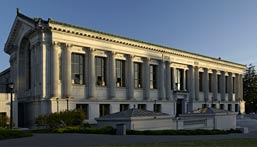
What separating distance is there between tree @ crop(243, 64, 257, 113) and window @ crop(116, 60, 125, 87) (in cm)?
5099

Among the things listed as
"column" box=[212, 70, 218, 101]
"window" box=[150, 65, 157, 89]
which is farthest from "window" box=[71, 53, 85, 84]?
"column" box=[212, 70, 218, 101]

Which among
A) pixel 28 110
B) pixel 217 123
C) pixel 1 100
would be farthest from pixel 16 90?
pixel 217 123

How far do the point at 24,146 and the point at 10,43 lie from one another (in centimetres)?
3707

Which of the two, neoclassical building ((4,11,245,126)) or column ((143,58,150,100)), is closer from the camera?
neoclassical building ((4,11,245,126))

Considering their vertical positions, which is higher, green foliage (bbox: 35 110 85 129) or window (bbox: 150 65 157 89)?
window (bbox: 150 65 157 89)

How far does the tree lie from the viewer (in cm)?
9067

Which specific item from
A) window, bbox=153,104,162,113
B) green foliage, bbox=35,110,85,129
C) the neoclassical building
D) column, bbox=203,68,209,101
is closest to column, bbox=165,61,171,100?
the neoclassical building

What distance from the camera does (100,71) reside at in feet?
154

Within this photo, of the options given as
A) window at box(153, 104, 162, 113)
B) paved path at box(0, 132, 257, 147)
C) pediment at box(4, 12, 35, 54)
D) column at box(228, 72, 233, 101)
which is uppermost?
pediment at box(4, 12, 35, 54)

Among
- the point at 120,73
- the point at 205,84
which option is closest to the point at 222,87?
the point at 205,84

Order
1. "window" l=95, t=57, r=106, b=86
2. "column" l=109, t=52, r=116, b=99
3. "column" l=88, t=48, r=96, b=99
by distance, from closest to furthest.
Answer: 1. "column" l=88, t=48, r=96, b=99
2. "window" l=95, t=57, r=106, b=86
3. "column" l=109, t=52, r=116, b=99

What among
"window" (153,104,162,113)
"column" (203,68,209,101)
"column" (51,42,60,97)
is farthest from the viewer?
"column" (203,68,209,101)

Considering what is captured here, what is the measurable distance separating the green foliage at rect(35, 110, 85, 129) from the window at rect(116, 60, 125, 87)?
652 inches

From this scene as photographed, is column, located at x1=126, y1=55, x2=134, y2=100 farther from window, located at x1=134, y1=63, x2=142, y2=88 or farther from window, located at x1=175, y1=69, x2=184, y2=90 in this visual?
window, located at x1=175, y1=69, x2=184, y2=90
